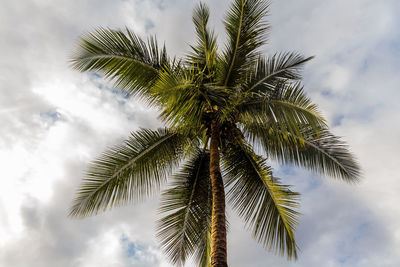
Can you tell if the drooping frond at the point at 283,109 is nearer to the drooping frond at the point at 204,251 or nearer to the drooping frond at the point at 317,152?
the drooping frond at the point at 317,152

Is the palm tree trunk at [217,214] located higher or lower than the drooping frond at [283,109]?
lower

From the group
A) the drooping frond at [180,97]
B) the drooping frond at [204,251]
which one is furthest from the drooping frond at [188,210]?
the drooping frond at [180,97]

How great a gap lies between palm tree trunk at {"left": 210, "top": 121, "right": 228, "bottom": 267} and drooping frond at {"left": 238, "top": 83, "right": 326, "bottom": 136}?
103 cm

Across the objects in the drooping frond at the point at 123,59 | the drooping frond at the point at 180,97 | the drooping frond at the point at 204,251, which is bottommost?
the drooping frond at the point at 204,251

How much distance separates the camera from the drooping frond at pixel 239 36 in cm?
891

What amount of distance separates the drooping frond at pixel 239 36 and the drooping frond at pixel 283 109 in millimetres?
976

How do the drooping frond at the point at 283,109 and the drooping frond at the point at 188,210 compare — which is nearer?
the drooping frond at the point at 283,109

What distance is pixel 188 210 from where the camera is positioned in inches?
395

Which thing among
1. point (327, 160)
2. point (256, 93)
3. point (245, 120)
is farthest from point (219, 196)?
point (327, 160)

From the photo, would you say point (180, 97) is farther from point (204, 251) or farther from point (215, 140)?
point (204, 251)

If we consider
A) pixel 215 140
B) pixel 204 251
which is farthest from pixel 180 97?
pixel 204 251

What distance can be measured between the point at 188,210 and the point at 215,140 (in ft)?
7.83

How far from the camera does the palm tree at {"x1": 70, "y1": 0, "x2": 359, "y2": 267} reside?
8297 millimetres

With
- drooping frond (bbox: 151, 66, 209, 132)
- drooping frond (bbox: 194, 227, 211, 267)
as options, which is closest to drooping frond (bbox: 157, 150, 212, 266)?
drooping frond (bbox: 194, 227, 211, 267)
